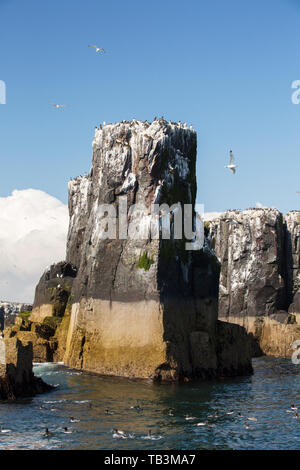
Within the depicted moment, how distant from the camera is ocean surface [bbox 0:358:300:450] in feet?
87.9

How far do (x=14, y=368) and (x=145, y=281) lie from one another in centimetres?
1246

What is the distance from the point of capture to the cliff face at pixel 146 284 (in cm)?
4394

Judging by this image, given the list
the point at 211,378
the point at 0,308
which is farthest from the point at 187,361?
the point at 0,308

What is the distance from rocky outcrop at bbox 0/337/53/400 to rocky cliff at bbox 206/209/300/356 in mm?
47285

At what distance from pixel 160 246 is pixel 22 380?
1369 cm

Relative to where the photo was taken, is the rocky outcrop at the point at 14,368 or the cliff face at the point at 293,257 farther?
the cliff face at the point at 293,257

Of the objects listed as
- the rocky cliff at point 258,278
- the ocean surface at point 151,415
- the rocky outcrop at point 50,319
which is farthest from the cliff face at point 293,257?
the ocean surface at point 151,415

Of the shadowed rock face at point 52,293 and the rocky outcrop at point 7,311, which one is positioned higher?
the shadowed rock face at point 52,293

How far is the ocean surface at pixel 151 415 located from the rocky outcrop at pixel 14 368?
3.42 feet

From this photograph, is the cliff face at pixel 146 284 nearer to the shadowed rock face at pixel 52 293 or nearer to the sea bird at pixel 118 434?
the shadowed rock face at pixel 52 293

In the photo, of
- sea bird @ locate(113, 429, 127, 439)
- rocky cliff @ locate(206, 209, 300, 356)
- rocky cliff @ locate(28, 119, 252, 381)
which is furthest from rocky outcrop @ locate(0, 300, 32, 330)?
sea bird @ locate(113, 429, 127, 439)

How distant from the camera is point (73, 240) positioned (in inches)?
3044

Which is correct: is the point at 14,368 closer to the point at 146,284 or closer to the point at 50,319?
the point at 146,284

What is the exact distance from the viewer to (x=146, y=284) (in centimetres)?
4472
